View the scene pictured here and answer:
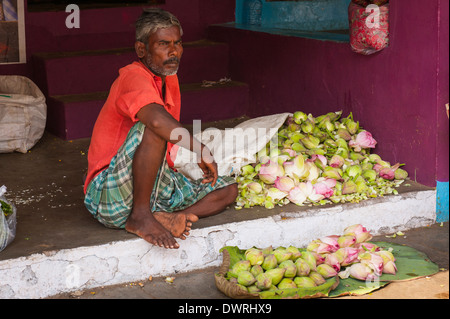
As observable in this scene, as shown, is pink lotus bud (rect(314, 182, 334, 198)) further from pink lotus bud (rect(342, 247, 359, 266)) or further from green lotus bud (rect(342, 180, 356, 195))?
pink lotus bud (rect(342, 247, 359, 266))

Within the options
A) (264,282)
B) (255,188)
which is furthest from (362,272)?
(255,188)

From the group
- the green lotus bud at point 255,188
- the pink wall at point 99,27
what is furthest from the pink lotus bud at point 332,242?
the pink wall at point 99,27

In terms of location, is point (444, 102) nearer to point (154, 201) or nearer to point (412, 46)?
point (412, 46)

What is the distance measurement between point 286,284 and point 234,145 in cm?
153

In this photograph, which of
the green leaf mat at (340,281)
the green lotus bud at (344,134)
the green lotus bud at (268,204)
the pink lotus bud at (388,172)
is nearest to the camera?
the green leaf mat at (340,281)

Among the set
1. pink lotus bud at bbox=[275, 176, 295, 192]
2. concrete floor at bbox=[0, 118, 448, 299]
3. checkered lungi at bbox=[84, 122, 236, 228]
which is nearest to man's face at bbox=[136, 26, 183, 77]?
checkered lungi at bbox=[84, 122, 236, 228]

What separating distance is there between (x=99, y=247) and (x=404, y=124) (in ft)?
6.57

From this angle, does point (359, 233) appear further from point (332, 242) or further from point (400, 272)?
point (400, 272)

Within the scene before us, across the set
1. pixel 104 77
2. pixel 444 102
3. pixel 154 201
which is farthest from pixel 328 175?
pixel 104 77

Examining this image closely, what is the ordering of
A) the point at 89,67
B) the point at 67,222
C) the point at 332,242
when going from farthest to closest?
the point at 89,67, the point at 67,222, the point at 332,242

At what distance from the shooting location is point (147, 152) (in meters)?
3.18

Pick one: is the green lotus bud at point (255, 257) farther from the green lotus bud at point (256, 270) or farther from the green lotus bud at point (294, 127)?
the green lotus bud at point (294, 127)

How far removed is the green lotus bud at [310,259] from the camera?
10.4ft

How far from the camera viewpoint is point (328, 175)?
395 centimetres
